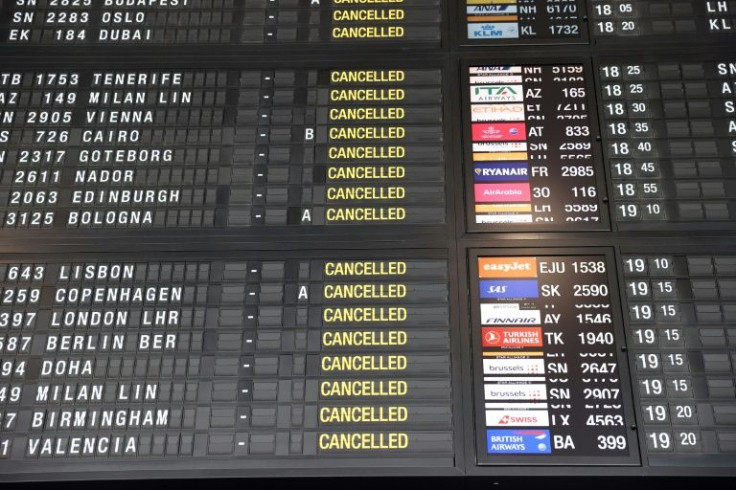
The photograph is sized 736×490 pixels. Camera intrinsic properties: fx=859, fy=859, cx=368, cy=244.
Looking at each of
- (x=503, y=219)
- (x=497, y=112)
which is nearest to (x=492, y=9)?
(x=497, y=112)

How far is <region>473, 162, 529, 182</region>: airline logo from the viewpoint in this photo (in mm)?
4578

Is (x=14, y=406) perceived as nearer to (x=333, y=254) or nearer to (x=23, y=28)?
(x=333, y=254)

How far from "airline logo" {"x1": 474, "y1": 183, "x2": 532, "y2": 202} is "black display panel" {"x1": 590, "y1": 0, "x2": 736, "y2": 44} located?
44.2 inches

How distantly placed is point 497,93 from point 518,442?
1.96 metres

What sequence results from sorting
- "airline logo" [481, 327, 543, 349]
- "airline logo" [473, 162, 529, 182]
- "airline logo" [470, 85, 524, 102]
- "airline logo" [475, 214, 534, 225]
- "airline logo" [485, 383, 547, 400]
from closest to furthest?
1. "airline logo" [485, 383, 547, 400]
2. "airline logo" [481, 327, 543, 349]
3. "airline logo" [475, 214, 534, 225]
4. "airline logo" [473, 162, 529, 182]
5. "airline logo" [470, 85, 524, 102]

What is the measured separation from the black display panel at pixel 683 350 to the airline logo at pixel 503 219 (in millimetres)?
519

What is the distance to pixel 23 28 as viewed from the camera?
513cm

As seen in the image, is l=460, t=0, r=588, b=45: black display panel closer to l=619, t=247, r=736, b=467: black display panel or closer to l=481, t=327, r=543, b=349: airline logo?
l=619, t=247, r=736, b=467: black display panel

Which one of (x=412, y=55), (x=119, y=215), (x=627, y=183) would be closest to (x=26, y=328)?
(x=119, y=215)

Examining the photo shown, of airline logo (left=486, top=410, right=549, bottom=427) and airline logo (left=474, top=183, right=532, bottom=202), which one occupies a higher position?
airline logo (left=474, top=183, right=532, bottom=202)

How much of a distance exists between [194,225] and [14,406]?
1.24 m

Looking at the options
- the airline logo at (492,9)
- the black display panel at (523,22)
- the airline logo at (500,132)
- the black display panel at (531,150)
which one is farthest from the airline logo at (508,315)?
the airline logo at (492,9)

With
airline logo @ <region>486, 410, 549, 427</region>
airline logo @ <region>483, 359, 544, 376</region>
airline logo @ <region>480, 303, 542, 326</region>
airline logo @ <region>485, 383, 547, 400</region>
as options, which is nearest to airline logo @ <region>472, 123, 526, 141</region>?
airline logo @ <region>480, 303, 542, 326</region>

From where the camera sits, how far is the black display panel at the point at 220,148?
4562 mm
